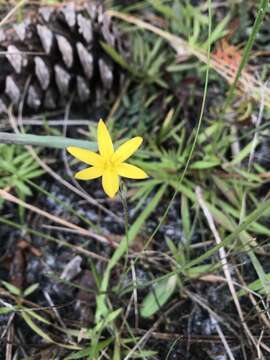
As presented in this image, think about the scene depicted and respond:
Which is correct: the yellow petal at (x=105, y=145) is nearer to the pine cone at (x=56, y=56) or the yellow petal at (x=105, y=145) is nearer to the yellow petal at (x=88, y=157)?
the yellow petal at (x=88, y=157)

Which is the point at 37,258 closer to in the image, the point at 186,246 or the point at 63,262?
the point at 63,262

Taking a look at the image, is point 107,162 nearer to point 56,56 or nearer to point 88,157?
point 88,157

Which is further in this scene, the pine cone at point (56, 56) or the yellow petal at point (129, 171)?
the pine cone at point (56, 56)

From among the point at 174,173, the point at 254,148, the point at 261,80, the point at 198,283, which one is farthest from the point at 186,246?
the point at 261,80

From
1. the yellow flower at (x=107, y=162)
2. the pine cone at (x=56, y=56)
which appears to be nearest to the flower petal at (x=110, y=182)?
the yellow flower at (x=107, y=162)

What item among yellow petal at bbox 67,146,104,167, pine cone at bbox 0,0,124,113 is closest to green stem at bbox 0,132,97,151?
yellow petal at bbox 67,146,104,167

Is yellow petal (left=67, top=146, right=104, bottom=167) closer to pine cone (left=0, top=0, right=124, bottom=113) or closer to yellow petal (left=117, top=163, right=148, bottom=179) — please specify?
yellow petal (left=117, top=163, right=148, bottom=179)

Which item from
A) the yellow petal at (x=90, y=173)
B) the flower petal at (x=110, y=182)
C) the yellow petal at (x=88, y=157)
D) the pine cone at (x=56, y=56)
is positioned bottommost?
the flower petal at (x=110, y=182)
